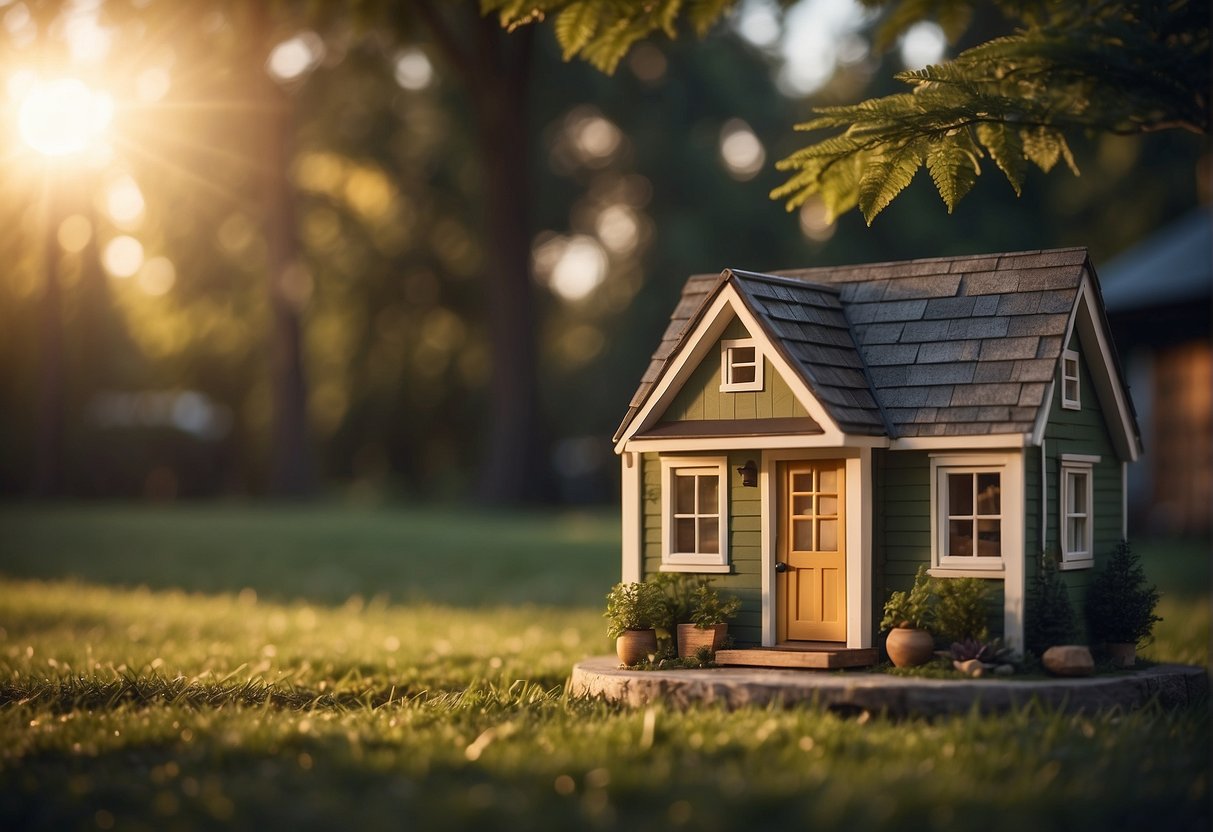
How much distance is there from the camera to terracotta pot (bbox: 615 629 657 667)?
11562mm

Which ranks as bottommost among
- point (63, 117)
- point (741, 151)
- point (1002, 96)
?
point (1002, 96)

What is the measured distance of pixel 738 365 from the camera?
38.1ft

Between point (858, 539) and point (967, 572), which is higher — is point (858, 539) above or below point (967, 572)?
above

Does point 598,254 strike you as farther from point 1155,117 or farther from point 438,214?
point 1155,117

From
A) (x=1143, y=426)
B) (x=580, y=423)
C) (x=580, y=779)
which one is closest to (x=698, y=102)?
(x=580, y=423)

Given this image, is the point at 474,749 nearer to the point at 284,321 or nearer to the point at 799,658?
the point at 799,658

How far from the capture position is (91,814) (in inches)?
305

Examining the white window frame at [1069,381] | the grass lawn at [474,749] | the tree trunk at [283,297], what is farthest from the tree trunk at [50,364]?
the white window frame at [1069,381]

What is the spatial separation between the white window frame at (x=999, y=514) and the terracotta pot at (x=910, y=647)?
58 centimetres

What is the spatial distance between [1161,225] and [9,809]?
38.2 m

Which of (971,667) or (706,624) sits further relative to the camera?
(706,624)

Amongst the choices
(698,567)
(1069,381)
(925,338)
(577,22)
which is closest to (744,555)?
(698,567)

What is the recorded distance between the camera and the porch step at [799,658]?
35.6ft

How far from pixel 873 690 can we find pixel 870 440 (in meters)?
2.00
